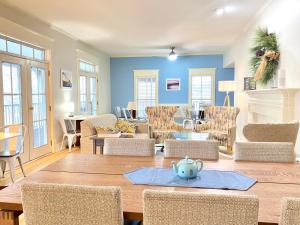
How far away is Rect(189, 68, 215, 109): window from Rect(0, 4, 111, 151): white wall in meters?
3.35

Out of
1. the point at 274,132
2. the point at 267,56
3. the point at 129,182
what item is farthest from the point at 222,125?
the point at 129,182

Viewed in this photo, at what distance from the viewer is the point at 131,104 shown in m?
7.91

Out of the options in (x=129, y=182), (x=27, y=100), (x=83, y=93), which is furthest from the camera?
(x=83, y=93)

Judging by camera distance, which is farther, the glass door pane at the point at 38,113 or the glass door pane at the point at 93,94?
the glass door pane at the point at 93,94

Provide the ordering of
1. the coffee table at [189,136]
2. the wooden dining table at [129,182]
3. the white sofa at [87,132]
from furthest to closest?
the coffee table at [189,136]
the white sofa at [87,132]
the wooden dining table at [129,182]

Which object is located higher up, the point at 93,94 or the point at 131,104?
the point at 93,94

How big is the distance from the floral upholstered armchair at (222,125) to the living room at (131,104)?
0.02 meters

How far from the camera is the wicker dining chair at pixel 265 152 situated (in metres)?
1.98

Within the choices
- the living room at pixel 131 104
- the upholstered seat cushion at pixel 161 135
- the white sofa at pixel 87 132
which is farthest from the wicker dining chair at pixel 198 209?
the upholstered seat cushion at pixel 161 135

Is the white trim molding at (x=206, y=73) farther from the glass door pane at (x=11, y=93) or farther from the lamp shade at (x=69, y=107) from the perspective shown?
the glass door pane at (x=11, y=93)

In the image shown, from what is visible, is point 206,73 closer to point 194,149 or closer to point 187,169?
point 194,149

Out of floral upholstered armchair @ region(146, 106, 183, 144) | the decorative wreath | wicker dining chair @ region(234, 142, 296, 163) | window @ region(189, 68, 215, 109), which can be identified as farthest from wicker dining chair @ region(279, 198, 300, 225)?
window @ region(189, 68, 215, 109)

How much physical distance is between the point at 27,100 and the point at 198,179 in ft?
13.1

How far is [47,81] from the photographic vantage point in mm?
5320
